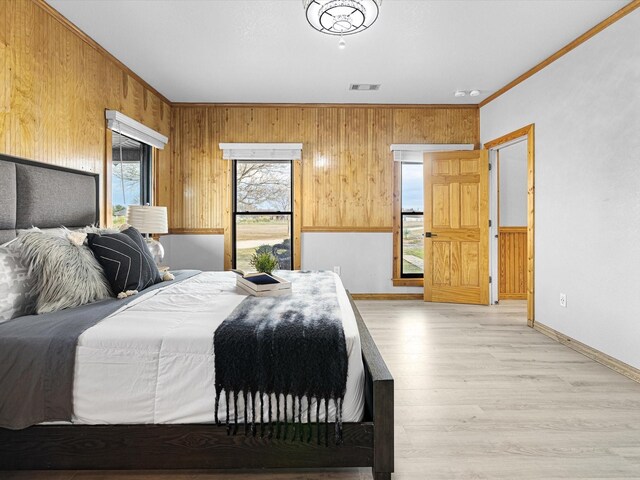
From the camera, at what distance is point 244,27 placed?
3125 mm

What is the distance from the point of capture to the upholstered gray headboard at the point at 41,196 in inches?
89.5

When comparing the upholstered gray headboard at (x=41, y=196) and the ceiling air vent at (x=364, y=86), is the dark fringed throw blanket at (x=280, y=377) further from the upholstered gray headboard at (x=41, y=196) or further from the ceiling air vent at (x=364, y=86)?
the ceiling air vent at (x=364, y=86)

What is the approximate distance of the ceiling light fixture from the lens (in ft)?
8.38

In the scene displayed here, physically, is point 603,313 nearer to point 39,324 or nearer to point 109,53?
point 39,324

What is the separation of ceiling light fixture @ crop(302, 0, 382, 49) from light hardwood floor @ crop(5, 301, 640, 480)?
249cm

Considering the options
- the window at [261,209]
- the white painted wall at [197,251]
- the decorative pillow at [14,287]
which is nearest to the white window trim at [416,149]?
the window at [261,209]

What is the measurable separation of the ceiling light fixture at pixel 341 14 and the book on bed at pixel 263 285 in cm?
182

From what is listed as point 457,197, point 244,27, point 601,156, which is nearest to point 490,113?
point 457,197

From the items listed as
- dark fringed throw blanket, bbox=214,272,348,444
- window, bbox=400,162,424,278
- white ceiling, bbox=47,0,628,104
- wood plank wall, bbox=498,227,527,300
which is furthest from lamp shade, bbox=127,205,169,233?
wood plank wall, bbox=498,227,527,300

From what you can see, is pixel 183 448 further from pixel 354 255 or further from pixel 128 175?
pixel 354 255

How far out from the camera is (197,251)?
5.22m

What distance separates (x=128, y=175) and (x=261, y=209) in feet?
5.62

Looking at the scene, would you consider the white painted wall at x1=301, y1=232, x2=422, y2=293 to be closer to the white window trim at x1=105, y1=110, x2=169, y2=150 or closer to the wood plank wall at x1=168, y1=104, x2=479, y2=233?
the wood plank wall at x1=168, y1=104, x2=479, y2=233

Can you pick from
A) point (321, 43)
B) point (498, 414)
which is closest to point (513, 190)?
point (321, 43)
